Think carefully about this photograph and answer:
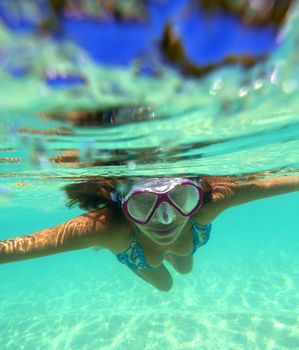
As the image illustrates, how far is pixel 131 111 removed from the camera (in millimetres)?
5070

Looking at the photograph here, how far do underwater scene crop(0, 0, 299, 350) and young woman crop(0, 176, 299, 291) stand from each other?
0.03 m

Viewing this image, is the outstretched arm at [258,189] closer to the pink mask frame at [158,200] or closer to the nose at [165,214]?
the pink mask frame at [158,200]

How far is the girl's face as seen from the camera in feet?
21.8

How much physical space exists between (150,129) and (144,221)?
188 centimetres

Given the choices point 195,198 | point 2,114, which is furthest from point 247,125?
point 2,114

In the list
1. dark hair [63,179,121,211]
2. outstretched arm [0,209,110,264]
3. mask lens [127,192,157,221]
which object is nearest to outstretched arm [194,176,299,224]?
mask lens [127,192,157,221]

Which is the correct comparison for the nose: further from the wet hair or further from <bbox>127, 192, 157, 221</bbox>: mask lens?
the wet hair

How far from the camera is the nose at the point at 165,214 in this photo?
21.7 ft

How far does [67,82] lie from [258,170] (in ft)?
34.1

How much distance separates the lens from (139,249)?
7.83 metres

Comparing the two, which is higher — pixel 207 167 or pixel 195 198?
pixel 207 167

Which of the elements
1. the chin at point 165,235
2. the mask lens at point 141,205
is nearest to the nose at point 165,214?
the mask lens at point 141,205

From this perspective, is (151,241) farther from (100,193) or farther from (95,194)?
(95,194)

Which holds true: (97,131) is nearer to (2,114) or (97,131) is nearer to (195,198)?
(2,114)
